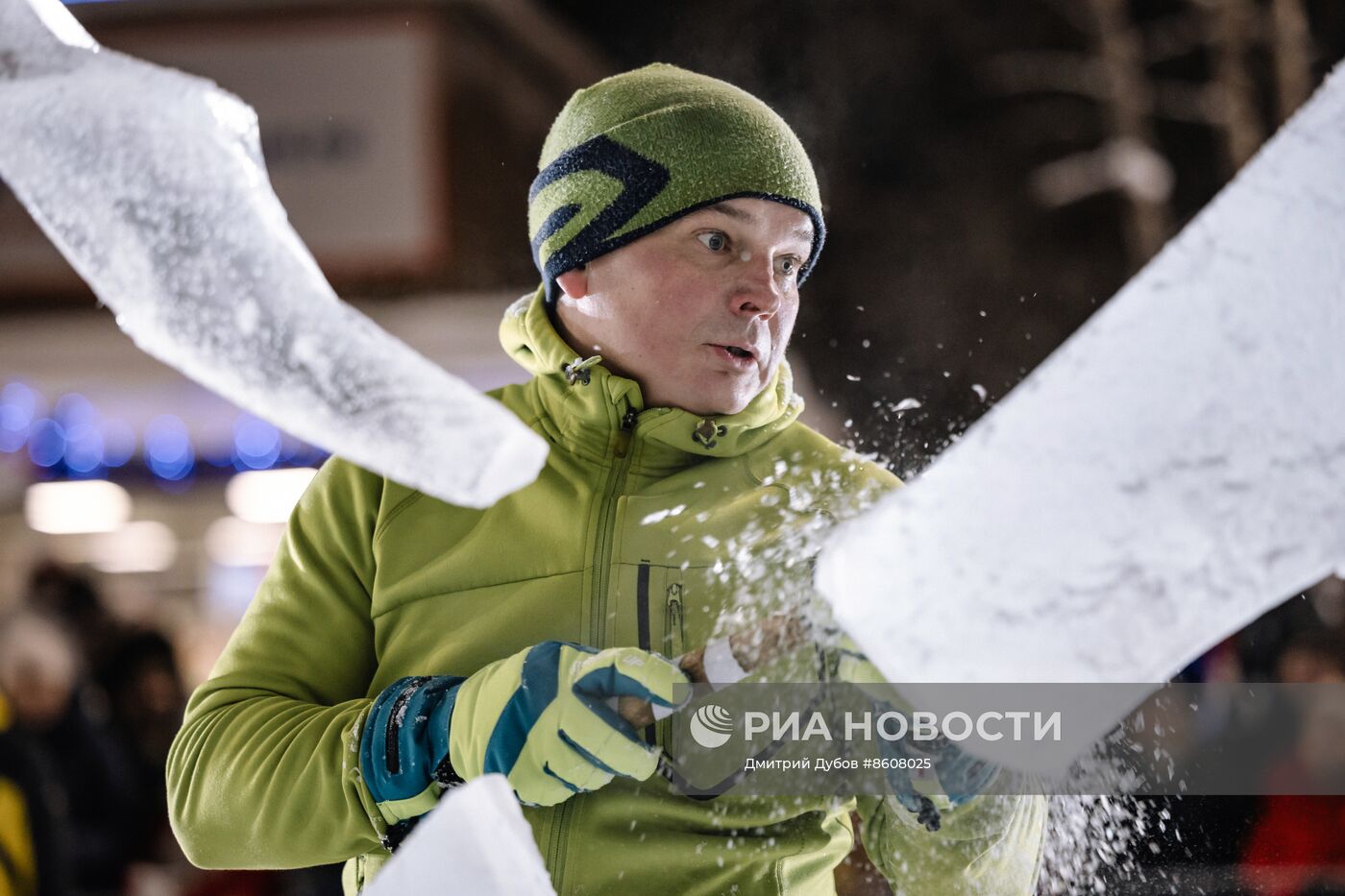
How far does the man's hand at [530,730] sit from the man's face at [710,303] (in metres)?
0.29

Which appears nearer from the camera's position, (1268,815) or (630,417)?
(630,417)

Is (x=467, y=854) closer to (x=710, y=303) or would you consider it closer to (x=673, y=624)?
(x=673, y=624)

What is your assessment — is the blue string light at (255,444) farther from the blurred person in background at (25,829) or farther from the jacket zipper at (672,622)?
the jacket zipper at (672,622)

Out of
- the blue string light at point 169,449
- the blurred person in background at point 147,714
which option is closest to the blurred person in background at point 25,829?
the blurred person in background at point 147,714

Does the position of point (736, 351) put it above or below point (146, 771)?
above

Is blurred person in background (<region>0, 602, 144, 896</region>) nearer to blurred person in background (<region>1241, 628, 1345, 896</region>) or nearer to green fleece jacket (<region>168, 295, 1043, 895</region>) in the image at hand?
green fleece jacket (<region>168, 295, 1043, 895</region>)

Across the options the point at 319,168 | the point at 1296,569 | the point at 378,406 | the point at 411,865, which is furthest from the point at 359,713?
the point at 319,168

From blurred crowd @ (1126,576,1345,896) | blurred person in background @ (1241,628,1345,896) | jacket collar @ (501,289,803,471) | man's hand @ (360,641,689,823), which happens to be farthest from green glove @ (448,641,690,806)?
blurred person in background @ (1241,628,1345,896)

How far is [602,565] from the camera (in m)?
1.31

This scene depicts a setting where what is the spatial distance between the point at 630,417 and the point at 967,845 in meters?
0.51

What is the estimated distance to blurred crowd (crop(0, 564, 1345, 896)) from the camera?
4.84 ft

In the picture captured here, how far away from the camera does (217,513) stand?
273 inches

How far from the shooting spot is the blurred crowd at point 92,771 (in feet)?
10.2

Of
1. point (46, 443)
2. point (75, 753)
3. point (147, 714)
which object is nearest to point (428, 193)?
point (46, 443)
